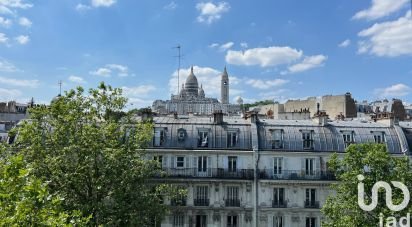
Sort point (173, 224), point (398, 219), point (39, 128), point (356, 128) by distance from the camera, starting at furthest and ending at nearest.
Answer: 1. point (356, 128)
2. point (173, 224)
3. point (39, 128)
4. point (398, 219)

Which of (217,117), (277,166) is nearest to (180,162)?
(217,117)

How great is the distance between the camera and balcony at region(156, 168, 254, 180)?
3422 centimetres

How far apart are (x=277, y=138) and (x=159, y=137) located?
28.0 feet

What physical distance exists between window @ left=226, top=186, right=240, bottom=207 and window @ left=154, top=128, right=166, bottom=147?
576 cm

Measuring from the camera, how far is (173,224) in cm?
3397

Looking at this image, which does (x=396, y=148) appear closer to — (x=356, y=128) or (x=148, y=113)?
(x=356, y=128)

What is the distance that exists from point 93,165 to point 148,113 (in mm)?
12903

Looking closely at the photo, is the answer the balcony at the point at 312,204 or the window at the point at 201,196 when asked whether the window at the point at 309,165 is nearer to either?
the balcony at the point at 312,204

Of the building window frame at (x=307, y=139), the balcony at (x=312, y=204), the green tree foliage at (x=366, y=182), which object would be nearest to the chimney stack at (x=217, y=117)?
the building window frame at (x=307, y=139)

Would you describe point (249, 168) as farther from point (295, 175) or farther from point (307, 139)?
point (307, 139)

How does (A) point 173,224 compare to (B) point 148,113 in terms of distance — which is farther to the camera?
(B) point 148,113

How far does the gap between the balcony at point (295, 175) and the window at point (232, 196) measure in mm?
2005

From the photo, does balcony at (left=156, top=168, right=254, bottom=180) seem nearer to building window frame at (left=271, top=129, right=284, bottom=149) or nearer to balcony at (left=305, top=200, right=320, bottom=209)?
building window frame at (left=271, top=129, right=284, bottom=149)

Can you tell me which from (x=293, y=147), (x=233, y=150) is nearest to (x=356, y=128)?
(x=293, y=147)
